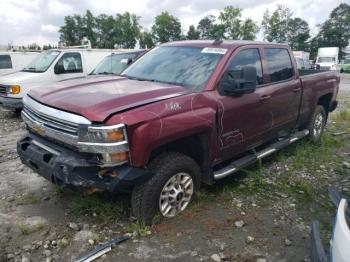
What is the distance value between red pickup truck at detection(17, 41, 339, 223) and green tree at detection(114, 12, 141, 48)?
179 feet

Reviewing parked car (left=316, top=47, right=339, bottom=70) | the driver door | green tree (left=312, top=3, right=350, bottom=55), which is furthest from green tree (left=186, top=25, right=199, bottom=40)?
the driver door

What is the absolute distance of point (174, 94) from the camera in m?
3.47

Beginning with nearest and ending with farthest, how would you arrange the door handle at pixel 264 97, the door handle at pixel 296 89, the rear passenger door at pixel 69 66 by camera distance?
the door handle at pixel 264 97 < the door handle at pixel 296 89 < the rear passenger door at pixel 69 66

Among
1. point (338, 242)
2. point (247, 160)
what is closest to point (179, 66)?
point (247, 160)

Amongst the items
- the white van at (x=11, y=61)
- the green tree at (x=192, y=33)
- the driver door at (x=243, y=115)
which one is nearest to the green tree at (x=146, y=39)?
the green tree at (x=192, y=33)

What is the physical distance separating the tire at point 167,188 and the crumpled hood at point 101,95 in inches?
25.3

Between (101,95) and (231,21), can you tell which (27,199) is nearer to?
(101,95)

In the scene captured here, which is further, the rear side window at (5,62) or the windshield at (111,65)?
the rear side window at (5,62)

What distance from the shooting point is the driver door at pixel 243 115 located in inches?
152

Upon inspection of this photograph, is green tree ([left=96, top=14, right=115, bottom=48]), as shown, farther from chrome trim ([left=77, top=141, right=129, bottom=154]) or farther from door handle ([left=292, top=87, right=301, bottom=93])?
chrome trim ([left=77, top=141, right=129, bottom=154])

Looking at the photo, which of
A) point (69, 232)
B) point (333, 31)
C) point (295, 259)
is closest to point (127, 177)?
point (69, 232)

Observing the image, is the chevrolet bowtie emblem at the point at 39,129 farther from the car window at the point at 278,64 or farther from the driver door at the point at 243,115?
the car window at the point at 278,64

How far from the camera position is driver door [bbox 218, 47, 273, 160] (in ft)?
12.7

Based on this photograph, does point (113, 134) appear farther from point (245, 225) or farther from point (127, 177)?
point (245, 225)
